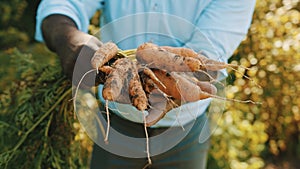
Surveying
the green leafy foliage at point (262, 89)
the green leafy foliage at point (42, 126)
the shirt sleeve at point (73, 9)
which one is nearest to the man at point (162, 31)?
the shirt sleeve at point (73, 9)

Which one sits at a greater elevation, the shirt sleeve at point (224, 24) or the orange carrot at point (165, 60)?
the orange carrot at point (165, 60)

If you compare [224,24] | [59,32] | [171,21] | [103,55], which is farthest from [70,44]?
[224,24]

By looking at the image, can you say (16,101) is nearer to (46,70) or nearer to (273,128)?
(46,70)

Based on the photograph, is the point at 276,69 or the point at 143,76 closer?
the point at 143,76

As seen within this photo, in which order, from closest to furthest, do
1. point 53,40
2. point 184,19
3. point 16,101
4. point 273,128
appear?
point 53,40, point 184,19, point 16,101, point 273,128

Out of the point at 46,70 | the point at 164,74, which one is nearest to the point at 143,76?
the point at 164,74

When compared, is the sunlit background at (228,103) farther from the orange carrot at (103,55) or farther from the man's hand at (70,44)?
the orange carrot at (103,55)

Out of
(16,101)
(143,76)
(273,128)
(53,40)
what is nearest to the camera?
(143,76)
